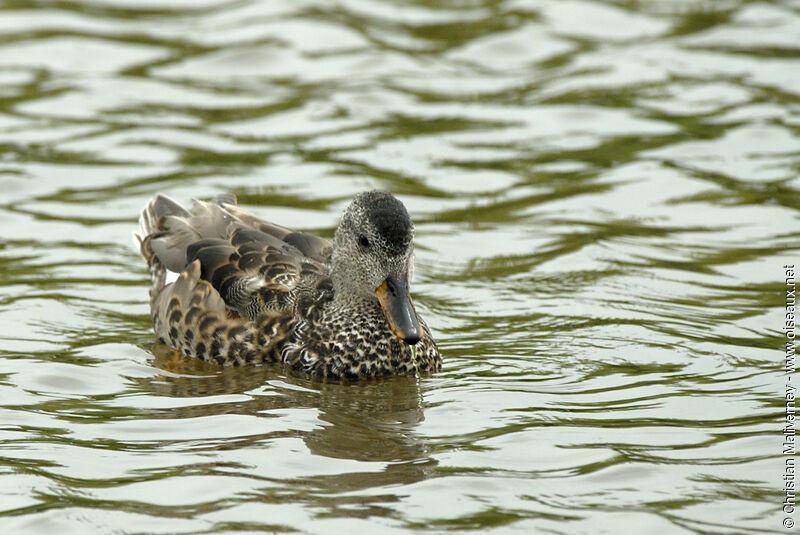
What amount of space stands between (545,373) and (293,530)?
2813mm

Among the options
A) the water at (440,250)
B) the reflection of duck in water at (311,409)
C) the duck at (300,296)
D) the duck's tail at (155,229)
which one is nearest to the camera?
the water at (440,250)

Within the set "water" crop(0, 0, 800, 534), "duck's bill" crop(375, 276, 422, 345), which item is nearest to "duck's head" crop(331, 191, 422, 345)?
"duck's bill" crop(375, 276, 422, 345)

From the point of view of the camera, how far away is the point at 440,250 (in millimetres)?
11547

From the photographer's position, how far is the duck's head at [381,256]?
27.8 feet

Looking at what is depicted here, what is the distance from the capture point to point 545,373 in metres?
8.70

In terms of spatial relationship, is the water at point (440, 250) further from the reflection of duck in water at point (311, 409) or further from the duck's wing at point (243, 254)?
the duck's wing at point (243, 254)

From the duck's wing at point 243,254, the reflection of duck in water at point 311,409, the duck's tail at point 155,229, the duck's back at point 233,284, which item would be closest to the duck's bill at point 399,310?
the reflection of duck in water at point 311,409

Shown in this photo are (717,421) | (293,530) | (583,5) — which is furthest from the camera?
(583,5)

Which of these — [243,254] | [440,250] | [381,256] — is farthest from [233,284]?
[440,250]

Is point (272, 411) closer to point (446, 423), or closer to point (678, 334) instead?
point (446, 423)

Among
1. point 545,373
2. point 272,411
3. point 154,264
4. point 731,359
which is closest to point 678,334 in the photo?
point 731,359

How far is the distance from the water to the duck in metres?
0.20

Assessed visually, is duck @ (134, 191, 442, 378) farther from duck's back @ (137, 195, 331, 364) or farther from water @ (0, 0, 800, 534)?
water @ (0, 0, 800, 534)

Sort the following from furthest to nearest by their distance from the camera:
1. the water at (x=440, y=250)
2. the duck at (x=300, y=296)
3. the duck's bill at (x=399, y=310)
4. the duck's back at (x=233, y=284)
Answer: the duck's back at (x=233, y=284) → the duck at (x=300, y=296) → the duck's bill at (x=399, y=310) → the water at (x=440, y=250)
